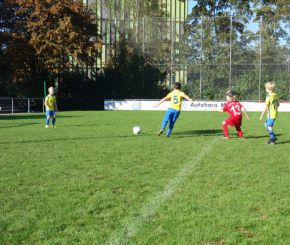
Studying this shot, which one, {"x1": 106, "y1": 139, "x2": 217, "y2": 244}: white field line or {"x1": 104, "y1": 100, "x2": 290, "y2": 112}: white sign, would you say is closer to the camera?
{"x1": 106, "y1": 139, "x2": 217, "y2": 244}: white field line

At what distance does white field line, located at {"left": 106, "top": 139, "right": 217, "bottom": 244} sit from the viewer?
3.92 metres

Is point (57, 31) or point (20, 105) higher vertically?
point (57, 31)

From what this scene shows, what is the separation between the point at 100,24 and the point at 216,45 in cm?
1336

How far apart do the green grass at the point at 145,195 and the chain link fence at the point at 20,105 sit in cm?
2363

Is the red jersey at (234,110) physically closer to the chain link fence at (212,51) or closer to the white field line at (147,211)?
the white field line at (147,211)

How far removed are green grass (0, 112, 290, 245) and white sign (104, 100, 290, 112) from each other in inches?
967

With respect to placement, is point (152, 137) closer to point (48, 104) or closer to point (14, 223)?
point (48, 104)

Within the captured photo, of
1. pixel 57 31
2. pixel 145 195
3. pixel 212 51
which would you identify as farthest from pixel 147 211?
pixel 212 51

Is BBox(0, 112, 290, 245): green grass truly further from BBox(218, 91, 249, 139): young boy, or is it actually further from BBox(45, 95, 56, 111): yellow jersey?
BBox(45, 95, 56, 111): yellow jersey

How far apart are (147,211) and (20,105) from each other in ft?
101

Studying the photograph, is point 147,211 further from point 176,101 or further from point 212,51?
point 212,51

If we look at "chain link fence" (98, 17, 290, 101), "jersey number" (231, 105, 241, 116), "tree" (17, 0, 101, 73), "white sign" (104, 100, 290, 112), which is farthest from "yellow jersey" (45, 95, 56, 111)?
"chain link fence" (98, 17, 290, 101)

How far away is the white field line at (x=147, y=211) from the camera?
3918 mm

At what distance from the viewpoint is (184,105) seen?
119 ft
